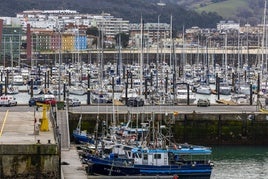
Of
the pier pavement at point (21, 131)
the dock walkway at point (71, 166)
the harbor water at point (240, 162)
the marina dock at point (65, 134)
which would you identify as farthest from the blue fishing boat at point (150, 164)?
the pier pavement at point (21, 131)

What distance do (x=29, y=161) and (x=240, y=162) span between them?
701 inches

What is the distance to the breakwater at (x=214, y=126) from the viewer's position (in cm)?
5966

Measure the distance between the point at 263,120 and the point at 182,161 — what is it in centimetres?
1448

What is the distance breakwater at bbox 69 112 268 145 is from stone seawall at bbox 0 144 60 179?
19.3 metres

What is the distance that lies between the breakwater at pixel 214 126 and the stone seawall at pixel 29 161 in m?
19.3

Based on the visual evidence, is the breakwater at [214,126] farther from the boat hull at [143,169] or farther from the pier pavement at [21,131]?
the boat hull at [143,169]

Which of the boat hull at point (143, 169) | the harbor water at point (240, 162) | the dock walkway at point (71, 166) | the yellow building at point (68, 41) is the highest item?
the yellow building at point (68, 41)

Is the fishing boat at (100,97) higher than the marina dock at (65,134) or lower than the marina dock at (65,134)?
higher

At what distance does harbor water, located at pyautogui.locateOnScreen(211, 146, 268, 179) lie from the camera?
5125cm

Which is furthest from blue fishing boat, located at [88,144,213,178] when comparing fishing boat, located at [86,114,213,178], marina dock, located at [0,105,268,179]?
marina dock, located at [0,105,268,179]

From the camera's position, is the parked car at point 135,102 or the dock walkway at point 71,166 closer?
the dock walkway at point 71,166

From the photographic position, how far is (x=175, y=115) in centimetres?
5997

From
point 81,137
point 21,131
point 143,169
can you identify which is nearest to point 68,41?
point 81,137

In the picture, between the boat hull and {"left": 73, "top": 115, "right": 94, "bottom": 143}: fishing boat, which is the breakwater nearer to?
{"left": 73, "top": 115, "right": 94, "bottom": 143}: fishing boat
